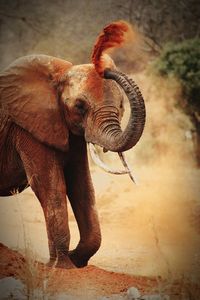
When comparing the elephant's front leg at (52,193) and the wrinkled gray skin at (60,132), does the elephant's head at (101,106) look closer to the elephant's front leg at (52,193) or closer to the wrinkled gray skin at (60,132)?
the wrinkled gray skin at (60,132)

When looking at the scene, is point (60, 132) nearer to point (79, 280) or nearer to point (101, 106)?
point (101, 106)

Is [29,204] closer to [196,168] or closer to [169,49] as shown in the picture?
[196,168]

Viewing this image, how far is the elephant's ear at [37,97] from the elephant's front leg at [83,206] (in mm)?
404

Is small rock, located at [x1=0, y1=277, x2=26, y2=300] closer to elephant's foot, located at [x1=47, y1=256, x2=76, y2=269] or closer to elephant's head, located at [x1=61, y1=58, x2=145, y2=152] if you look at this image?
elephant's foot, located at [x1=47, y1=256, x2=76, y2=269]

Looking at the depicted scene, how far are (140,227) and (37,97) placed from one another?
181 inches

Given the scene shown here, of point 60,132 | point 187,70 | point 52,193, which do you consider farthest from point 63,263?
point 187,70

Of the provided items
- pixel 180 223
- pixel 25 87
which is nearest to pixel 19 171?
pixel 25 87

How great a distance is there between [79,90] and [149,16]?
13.6 m

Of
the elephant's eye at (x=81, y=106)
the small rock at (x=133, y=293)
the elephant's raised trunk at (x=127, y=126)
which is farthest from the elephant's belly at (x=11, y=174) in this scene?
the small rock at (x=133, y=293)

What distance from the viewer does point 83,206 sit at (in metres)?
6.48

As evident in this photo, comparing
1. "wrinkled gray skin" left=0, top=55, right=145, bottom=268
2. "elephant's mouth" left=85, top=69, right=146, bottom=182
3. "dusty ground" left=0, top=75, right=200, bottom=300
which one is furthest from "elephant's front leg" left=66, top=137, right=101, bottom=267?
"elephant's mouth" left=85, top=69, right=146, bottom=182

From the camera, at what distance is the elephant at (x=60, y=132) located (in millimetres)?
5711

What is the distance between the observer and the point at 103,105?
226 inches

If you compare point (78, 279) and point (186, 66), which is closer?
point (78, 279)
